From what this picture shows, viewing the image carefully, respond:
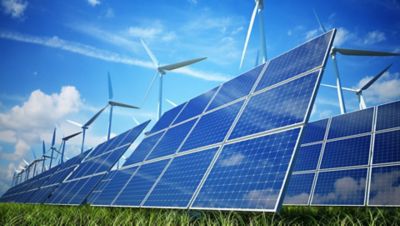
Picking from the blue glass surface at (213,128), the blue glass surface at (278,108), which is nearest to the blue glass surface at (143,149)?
the blue glass surface at (213,128)

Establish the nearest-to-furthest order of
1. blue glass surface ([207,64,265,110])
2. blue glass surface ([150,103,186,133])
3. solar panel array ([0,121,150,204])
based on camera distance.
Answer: blue glass surface ([207,64,265,110]) → blue glass surface ([150,103,186,133]) → solar panel array ([0,121,150,204])

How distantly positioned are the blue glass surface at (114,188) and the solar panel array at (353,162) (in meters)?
6.71

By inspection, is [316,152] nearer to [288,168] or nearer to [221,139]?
[221,139]

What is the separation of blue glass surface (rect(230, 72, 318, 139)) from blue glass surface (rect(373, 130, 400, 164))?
5.11 m

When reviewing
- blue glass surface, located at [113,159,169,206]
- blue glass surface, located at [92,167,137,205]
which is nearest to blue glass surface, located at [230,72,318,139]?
blue glass surface, located at [113,159,169,206]

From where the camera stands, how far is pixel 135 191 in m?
9.94

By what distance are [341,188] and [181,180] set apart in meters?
6.27

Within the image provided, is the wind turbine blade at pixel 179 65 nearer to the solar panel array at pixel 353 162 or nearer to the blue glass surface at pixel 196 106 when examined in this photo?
the blue glass surface at pixel 196 106

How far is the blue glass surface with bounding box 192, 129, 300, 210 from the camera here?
224 inches

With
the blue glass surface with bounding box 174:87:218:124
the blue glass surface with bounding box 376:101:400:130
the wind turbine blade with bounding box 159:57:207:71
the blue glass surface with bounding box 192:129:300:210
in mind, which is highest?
the wind turbine blade with bounding box 159:57:207:71

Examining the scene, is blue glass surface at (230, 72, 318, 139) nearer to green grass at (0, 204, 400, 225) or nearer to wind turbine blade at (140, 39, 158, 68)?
green grass at (0, 204, 400, 225)

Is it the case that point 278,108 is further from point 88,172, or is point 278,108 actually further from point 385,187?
point 88,172

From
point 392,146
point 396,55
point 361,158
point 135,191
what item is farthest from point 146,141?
point 396,55

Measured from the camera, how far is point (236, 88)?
11461 mm
